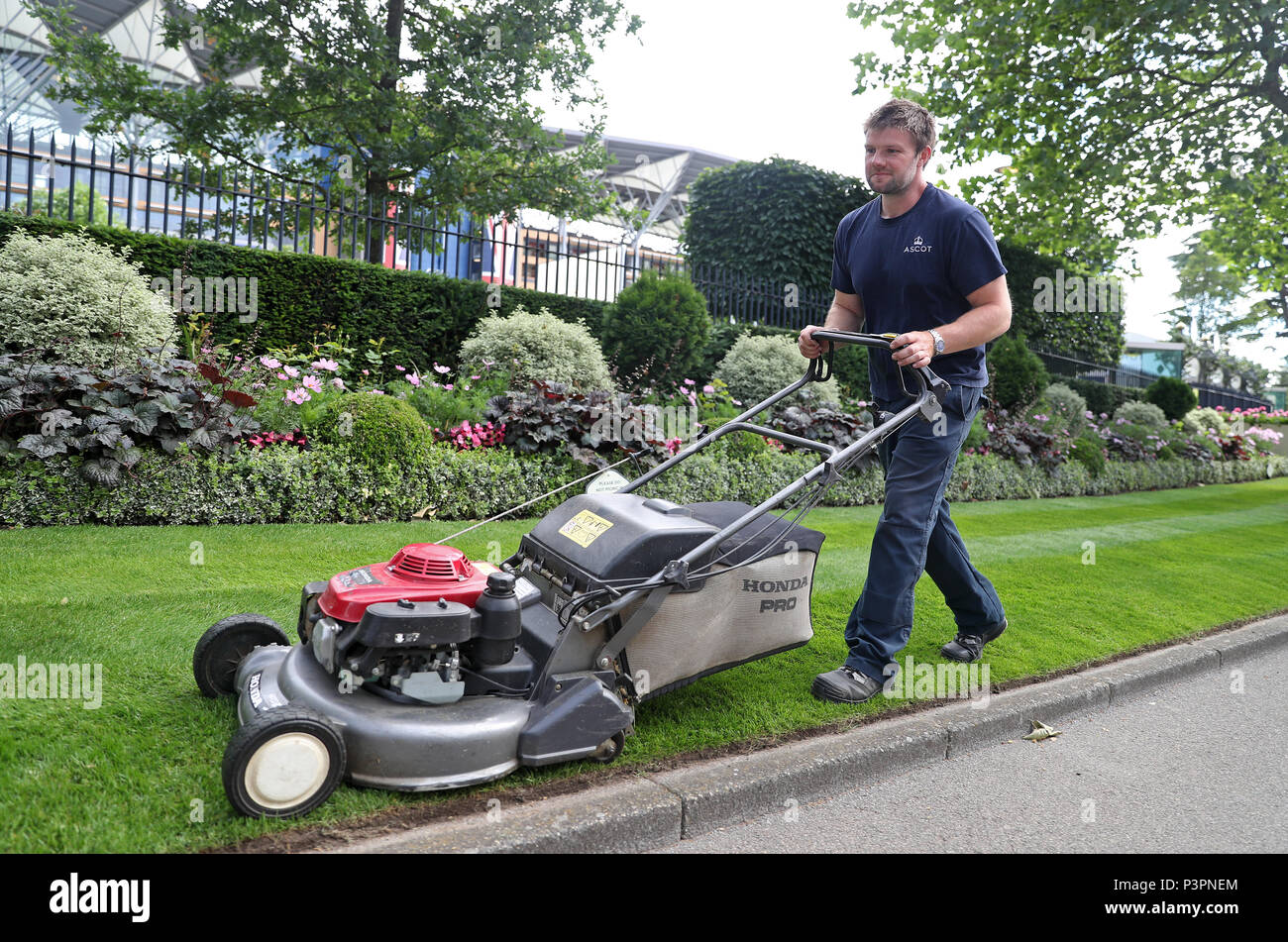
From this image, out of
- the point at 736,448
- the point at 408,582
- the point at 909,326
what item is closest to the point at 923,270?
the point at 909,326

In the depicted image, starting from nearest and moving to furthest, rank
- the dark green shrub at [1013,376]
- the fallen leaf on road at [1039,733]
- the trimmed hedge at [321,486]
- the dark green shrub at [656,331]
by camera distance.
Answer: the fallen leaf on road at [1039,733] → the trimmed hedge at [321,486] → the dark green shrub at [656,331] → the dark green shrub at [1013,376]

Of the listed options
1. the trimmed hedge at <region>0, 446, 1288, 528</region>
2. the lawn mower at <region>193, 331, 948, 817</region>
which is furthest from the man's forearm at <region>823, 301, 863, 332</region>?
the trimmed hedge at <region>0, 446, 1288, 528</region>

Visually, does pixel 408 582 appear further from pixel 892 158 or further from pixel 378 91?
pixel 378 91

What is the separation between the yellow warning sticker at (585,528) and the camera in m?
2.92

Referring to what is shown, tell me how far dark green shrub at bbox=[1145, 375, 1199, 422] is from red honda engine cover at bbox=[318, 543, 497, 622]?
851 inches

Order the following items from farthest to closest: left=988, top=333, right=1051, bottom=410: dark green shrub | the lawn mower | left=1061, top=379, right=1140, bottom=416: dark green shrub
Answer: left=1061, top=379, right=1140, bottom=416: dark green shrub < left=988, top=333, right=1051, bottom=410: dark green shrub < the lawn mower

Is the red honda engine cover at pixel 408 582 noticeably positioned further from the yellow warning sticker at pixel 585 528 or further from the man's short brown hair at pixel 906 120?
the man's short brown hair at pixel 906 120

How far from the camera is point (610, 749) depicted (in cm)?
275

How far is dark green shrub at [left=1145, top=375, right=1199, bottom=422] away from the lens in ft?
67.3

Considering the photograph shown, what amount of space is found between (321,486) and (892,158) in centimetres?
412

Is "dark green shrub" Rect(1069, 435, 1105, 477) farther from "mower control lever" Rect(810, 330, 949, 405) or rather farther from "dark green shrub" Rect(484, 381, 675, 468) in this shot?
"mower control lever" Rect(810, 330, 949, 405)

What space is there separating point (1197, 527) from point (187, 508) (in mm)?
9893

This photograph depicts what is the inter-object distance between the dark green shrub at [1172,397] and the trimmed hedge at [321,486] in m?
15.6

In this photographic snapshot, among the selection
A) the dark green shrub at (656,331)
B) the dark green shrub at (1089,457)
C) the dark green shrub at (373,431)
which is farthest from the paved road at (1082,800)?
the dark green shrub at (1089,457)
